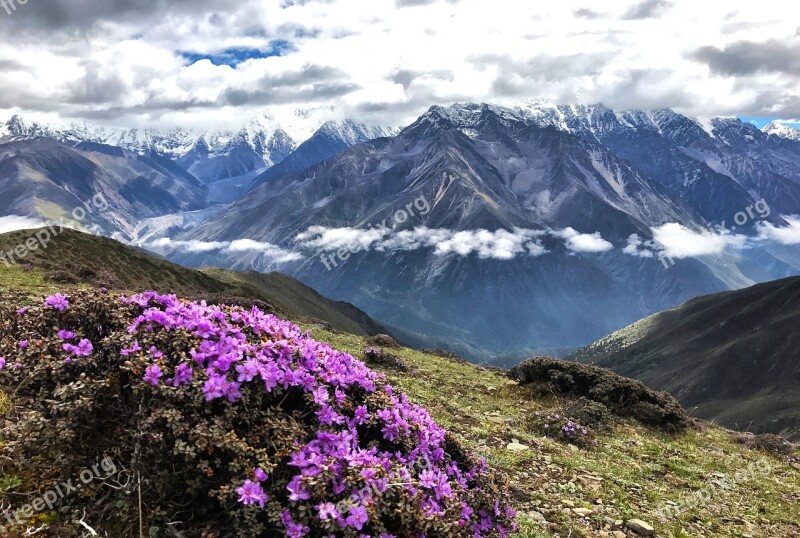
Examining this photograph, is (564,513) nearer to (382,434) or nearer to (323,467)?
(382,434)

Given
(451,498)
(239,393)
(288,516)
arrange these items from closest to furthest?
(288,516) < (239,393) < (451,498)

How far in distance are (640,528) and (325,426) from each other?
7.75 metres

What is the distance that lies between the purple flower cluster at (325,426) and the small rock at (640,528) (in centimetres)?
471

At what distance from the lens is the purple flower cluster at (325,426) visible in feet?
14.8

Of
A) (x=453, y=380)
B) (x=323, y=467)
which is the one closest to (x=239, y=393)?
(x=323, y=467)

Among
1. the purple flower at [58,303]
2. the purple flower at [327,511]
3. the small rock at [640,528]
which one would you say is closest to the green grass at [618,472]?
the small rock at [640,528]

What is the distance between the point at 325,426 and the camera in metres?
5.34

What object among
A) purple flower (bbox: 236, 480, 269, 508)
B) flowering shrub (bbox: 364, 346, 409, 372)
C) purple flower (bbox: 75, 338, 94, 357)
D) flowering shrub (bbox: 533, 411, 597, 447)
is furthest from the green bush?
purple flower (bbox: 75, 338, 94, 357)

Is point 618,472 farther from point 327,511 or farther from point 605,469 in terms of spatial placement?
point 327,511

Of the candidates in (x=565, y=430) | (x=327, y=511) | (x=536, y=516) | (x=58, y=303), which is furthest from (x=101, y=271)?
(x=327, y=511)

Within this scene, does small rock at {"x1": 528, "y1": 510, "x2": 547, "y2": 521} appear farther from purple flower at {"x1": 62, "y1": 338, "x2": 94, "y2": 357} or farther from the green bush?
the green bush

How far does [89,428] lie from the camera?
4.99 meters

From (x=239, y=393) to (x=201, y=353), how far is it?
22.9 inches

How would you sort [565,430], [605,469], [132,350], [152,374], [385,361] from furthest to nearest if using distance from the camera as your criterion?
[385,361]
[565,430]
[605,469]
[132,350]
[152,374]
